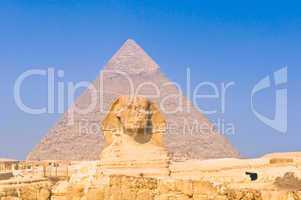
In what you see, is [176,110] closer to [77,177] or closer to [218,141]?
[218,141]

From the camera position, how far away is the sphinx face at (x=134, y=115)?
1689 centimetres

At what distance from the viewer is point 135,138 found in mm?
17391

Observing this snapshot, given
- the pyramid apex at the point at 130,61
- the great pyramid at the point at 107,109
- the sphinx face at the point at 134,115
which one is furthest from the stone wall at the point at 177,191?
the pyramid apex at the point at 130,61

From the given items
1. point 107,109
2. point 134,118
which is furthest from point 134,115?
point 107,109

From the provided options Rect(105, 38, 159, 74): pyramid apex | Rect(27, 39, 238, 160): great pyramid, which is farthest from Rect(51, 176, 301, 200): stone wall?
Rect(105, 38, 159, 74): pyramid apex

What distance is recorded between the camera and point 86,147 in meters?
67.8

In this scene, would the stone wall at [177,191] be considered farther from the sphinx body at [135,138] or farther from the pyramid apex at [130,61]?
the pyramid apex at [130,61]

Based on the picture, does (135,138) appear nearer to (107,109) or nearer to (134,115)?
(134,115)

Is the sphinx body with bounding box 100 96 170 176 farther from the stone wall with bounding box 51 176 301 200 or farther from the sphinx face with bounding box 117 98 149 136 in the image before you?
the stone wall with bounding box 51 176 301 200

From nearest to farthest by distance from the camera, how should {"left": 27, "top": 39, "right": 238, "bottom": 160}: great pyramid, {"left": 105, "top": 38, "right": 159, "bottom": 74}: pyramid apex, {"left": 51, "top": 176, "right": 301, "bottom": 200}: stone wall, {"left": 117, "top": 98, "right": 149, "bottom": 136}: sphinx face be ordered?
{"left": 51, "top": 176, "right": 301, "bottom": 200}: stone wall → {"left": 117, "top": 98, "right": 149, "bottom": 136}: sphinx face → {"left": 27, "top": 39, "right": 238, "bottom": 160}: great pyramid → {"left": 105, "top": 38, "right": 159, "bottom": 74}: pyramid apex

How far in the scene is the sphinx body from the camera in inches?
667

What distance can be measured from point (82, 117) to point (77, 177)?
55.3m

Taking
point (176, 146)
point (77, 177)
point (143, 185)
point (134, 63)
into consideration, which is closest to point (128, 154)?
point (77, 177)

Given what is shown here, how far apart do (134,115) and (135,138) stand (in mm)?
788
